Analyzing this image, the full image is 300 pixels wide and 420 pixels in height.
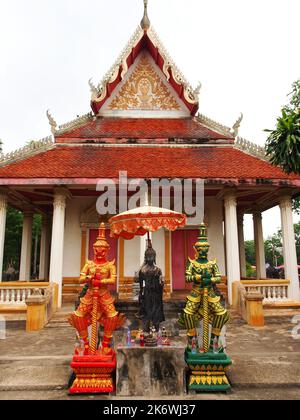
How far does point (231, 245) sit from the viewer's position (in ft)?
33.0

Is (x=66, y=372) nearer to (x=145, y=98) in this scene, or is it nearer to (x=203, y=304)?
(x=203, y=304)

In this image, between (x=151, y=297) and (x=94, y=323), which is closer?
(x=94, y=323)

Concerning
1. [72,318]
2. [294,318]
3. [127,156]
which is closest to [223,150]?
[127,156]

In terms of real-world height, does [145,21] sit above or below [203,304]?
above

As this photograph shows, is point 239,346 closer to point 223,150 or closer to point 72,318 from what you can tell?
point 72,318

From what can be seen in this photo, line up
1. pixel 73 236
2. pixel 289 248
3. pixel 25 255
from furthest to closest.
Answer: pixel 25 255
pixel 73 236
pixel 289 248

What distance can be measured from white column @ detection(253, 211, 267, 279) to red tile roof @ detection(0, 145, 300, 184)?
3.72 m

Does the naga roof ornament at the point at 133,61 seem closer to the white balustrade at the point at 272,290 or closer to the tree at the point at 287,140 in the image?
the tree at the point at 287,140

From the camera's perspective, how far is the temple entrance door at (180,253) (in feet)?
39.0

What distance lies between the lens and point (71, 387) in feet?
14.0

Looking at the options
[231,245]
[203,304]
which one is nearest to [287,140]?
[231,245]

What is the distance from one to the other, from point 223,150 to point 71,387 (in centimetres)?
936

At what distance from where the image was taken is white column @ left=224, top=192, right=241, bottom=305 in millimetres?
9877

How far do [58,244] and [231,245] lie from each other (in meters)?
5.36
